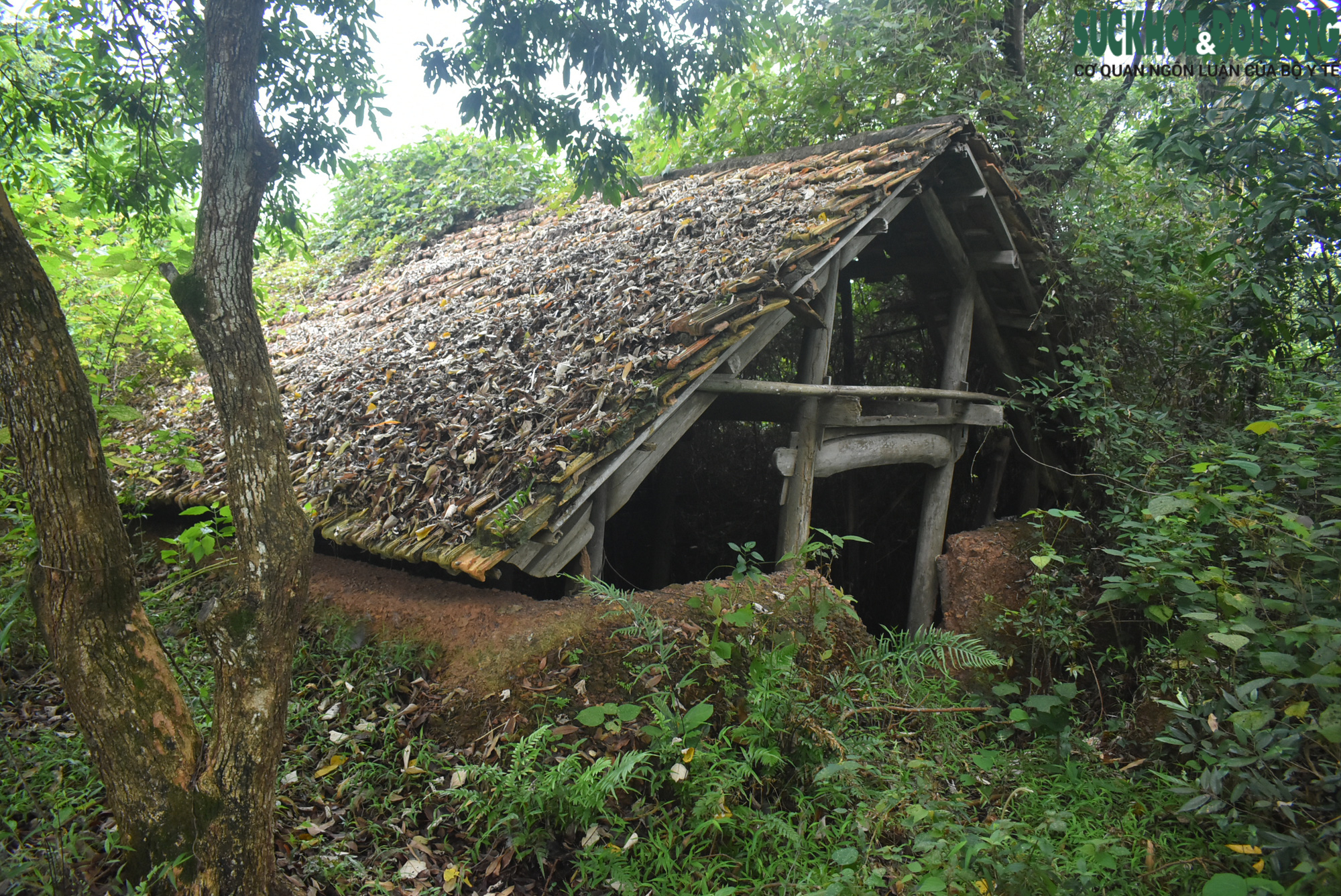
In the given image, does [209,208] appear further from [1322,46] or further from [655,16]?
[1322,46]

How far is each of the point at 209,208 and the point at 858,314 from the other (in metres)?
7.35

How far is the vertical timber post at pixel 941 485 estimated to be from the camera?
20.0 feet

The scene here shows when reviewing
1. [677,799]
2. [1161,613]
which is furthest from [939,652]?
[677,799]

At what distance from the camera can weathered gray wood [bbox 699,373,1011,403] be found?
3.88m

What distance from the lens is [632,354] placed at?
12.3ft

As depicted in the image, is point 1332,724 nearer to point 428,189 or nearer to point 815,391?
point 815,391

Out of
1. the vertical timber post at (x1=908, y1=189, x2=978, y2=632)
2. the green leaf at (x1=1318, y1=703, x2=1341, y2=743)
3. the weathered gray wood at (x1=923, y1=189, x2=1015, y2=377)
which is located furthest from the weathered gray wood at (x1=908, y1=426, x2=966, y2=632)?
the green leaf at (x1=1318, y1=703, x2=1341, y2=743)

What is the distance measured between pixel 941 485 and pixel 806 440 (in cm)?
213

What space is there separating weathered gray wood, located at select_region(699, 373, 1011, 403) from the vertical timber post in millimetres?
158

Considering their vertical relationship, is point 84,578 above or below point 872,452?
below

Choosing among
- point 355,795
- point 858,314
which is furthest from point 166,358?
point 858,314

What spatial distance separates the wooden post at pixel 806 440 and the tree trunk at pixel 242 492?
→ 3003 millimetres

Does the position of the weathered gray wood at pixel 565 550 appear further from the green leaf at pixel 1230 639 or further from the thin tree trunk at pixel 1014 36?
the thin tree trunk at pixel 1014 36

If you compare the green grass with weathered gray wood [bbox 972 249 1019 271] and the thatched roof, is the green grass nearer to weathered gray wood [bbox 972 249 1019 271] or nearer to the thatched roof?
the thatched roof
